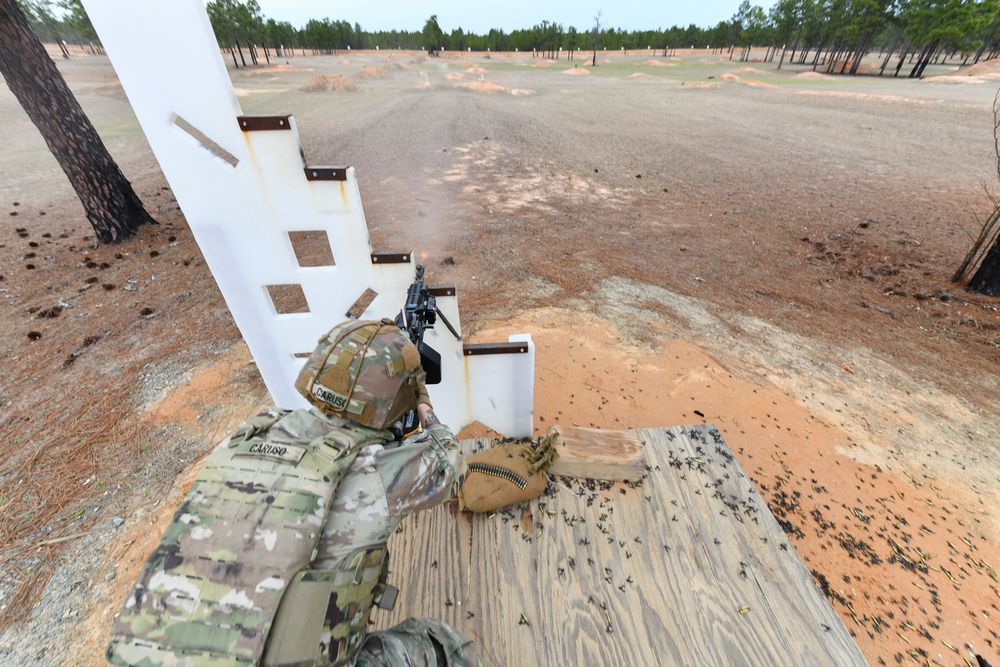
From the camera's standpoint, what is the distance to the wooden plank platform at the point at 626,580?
6.43 feet

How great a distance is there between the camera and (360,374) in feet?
5.91

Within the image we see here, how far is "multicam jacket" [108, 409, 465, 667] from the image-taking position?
4.30 ft

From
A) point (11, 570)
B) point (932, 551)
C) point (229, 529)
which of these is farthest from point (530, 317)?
point (11, 570)

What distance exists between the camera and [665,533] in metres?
2.40

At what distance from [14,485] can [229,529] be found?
341 centimetres

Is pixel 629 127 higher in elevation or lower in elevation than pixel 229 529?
lower

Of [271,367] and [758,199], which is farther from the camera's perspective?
[758,199]

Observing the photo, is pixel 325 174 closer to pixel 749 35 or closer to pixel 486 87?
pixel 486 87

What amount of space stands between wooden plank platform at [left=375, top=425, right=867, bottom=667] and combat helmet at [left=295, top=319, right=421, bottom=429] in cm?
96

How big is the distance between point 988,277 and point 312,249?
33.2ft

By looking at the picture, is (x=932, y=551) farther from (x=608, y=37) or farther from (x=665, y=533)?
(x=608, y=37)

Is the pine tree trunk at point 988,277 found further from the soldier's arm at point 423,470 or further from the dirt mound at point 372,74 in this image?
the dirt mound at point 372,74

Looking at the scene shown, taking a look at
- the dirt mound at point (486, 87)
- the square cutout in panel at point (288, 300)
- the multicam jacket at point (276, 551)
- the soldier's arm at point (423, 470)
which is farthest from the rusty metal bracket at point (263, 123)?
the dirt mound at point (486, 87)

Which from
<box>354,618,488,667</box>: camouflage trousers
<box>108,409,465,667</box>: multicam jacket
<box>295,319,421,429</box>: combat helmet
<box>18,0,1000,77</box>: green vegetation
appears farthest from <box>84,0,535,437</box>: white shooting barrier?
<box>18,0,1000,77</box>: green vegetation
